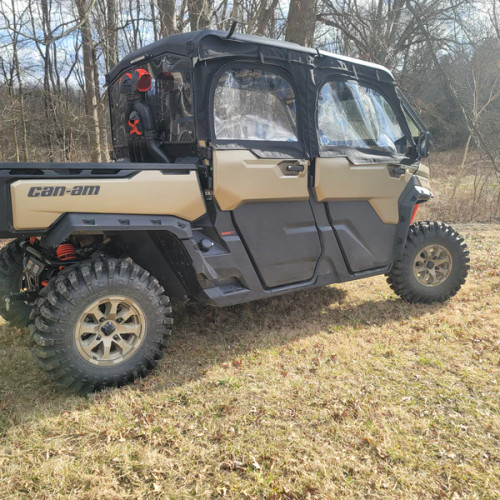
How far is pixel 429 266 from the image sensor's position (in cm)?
497

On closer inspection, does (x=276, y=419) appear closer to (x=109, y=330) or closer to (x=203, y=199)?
(x=109, y=330)

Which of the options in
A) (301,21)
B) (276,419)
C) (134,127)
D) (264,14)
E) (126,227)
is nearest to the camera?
(276,419)

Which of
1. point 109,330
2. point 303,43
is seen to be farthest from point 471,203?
point 109,330

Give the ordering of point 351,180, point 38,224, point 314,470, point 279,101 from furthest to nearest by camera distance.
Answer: point 351,180 < point 279,101 < point 38,224 < point 314,470

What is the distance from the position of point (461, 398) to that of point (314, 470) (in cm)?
131

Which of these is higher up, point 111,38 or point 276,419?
point 111,38

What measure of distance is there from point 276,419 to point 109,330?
1263 millimetres

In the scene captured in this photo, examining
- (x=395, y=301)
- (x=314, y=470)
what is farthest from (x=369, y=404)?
(x=395, y=301)

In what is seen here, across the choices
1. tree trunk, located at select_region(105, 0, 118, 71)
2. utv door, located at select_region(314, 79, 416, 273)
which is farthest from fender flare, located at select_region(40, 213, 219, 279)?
tree trunk, located at select_region(105, 0, 118, 71)

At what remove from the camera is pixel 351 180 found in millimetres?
4125

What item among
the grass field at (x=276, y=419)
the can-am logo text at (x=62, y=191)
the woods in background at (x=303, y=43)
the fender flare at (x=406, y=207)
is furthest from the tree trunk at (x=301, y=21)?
the can-am logo text at (x=62, y=191)

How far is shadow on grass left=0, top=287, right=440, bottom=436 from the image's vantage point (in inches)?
122

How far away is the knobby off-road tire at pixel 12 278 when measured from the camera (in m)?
4.00

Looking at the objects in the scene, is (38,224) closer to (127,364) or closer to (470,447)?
(127,364)
